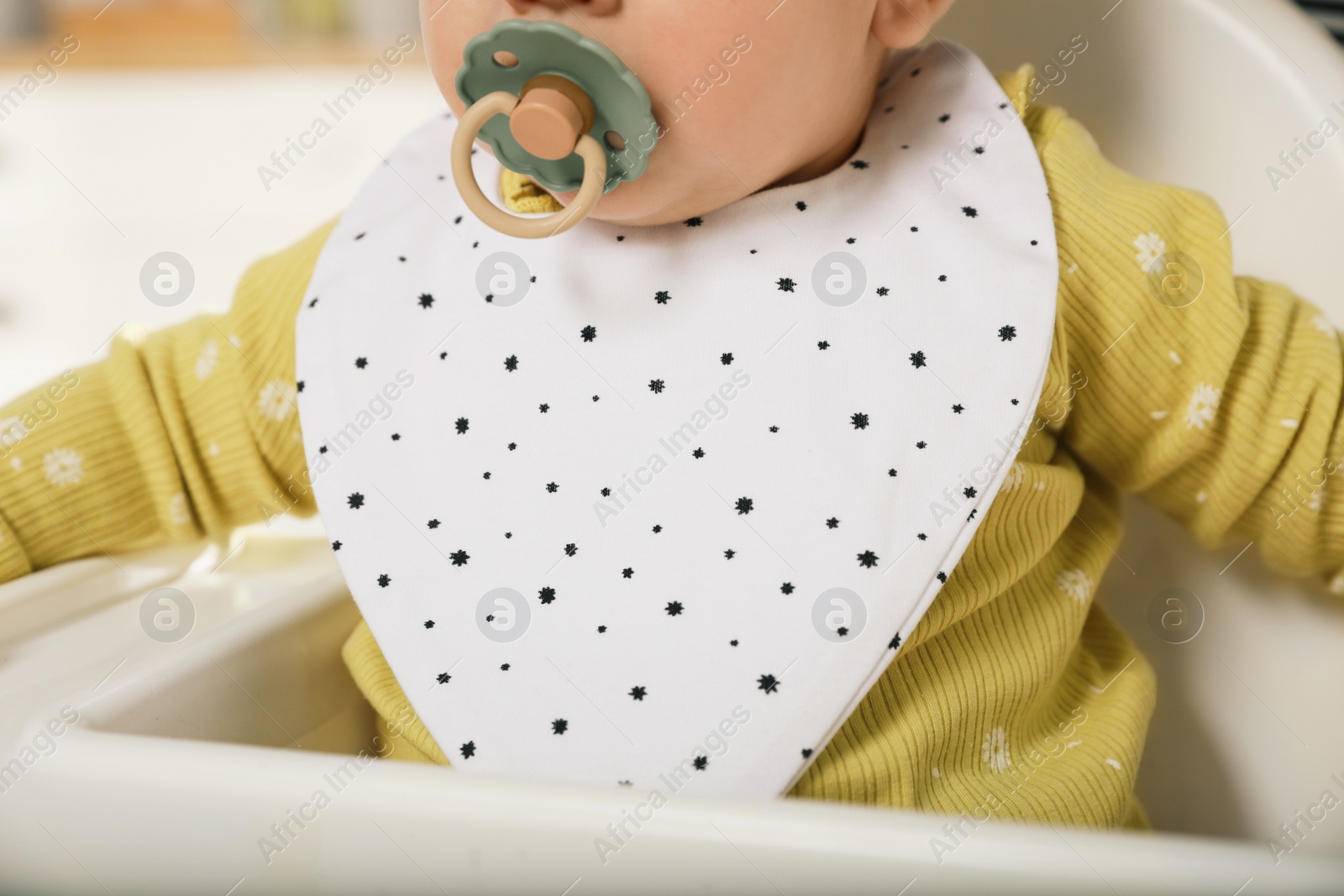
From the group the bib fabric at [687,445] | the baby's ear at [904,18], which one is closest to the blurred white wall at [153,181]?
the bib fabric at [687,445]

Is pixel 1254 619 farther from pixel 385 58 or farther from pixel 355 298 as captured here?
pixel 385 58

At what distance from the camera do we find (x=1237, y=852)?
29 centimetres

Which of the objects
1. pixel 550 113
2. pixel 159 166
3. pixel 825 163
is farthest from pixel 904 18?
pixel 159 166

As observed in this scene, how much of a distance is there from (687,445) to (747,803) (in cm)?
20

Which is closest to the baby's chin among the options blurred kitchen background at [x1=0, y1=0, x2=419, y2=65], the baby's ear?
the baby's ear

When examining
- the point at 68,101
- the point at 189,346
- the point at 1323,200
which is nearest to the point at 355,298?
the point at 189,346

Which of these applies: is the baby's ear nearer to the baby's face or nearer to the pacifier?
the baby's face

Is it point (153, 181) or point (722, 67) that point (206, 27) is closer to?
point (153, 181)

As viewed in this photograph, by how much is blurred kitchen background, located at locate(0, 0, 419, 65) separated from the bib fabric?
1.23m

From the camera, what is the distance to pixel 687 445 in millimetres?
483

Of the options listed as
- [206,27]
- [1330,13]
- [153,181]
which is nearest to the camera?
[1330,13]

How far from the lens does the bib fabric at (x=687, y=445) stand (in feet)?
1.43

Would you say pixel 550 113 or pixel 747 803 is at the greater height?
pixel 550 113

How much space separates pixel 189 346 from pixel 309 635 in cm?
18
